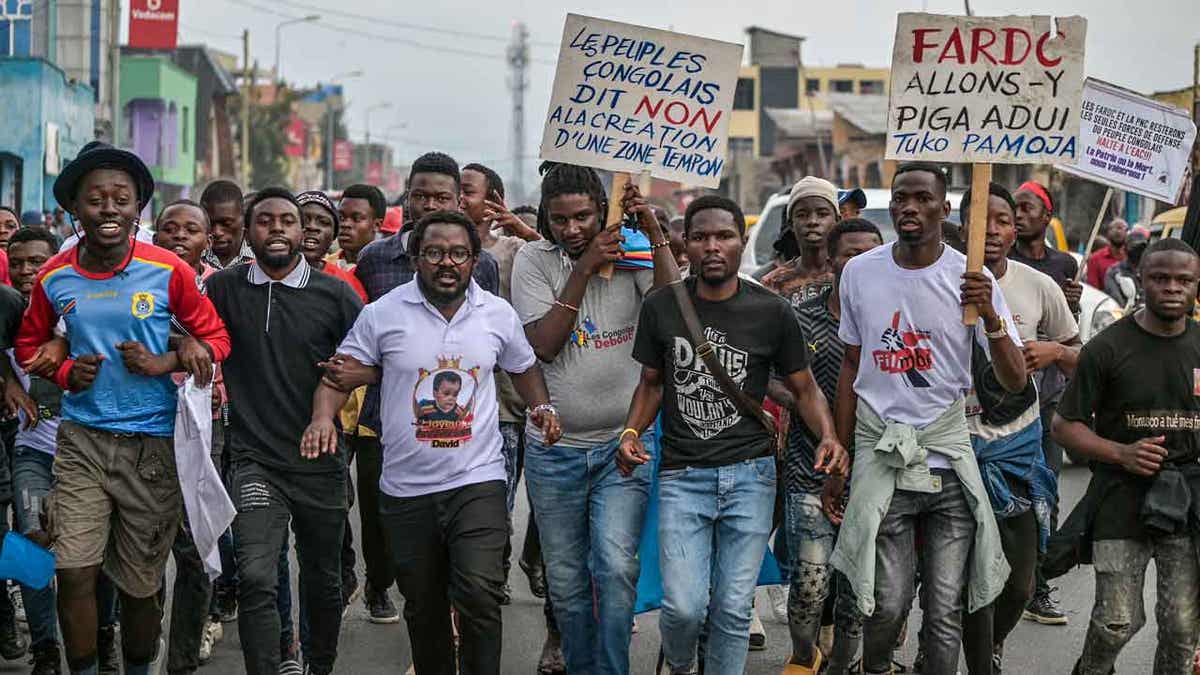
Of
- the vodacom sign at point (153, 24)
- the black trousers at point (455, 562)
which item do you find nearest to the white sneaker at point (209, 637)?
the black trousers at point (455, 562)

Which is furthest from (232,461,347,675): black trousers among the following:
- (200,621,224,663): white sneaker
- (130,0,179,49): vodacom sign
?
(130,0,179,49): vodacom sign

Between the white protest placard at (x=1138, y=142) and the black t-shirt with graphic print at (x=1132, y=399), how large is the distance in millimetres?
3540

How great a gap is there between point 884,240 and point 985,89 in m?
8.13

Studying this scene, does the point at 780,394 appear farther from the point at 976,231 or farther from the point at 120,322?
the point at 120,322

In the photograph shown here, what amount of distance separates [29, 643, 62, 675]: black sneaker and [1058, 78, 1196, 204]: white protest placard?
6.02 metres

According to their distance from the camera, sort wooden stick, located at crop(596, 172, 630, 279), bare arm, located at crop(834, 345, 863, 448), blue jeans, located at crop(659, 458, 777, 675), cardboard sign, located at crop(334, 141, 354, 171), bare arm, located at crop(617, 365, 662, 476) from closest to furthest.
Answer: blue jeans, located at crop(659, 458, 777, 675), bare arm, located at crop(617, 365, 662, 476), bare arm, located at crop(834, 345, 863, 448), wooden stick, located at crop(596, 172, 630, 279), cardboard sign, located at crop(334, 141, 354, 171)

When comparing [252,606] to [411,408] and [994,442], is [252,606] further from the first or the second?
[994,442]

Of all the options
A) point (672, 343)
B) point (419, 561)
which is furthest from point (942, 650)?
point (419, 561)

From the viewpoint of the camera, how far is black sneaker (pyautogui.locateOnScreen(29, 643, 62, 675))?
721 centimetres

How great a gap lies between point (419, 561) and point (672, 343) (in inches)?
48.1

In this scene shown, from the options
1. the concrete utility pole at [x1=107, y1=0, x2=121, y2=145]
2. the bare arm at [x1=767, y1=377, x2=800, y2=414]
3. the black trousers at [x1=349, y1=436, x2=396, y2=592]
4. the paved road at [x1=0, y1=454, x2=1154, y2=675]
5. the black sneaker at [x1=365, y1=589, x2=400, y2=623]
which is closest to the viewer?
the bare arm at [x1=767, y1=377, x2=800, y2=414]

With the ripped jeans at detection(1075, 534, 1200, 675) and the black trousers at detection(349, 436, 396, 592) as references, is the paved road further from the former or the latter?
the ripped jeans at detection(1075, 534, 1200, 675)

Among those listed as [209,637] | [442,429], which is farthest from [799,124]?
[442,429]

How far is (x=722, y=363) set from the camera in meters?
6.23
